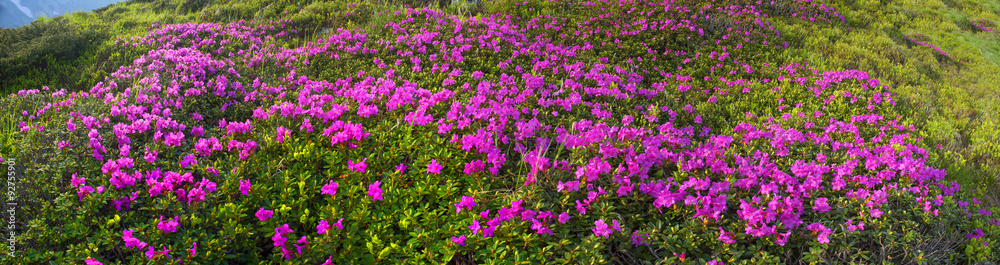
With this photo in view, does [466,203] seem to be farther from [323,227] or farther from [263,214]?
[263,214]

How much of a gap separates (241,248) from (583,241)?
2.48 m

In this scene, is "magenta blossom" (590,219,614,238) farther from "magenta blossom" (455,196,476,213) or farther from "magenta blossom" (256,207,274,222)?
"magenta blossom" (256,207,274,222)

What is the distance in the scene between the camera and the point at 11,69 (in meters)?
6.68

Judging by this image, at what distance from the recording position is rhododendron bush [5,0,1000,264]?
9.89 feet

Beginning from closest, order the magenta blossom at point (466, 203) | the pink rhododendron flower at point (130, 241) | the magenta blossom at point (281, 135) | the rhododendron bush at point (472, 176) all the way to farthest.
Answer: the pink rhododendron flower at point (130, 241)
the rhododendron bush at point (472, 176)
the magenta blossom at point (466, 203)
the magenta blossom at point (281, 135)

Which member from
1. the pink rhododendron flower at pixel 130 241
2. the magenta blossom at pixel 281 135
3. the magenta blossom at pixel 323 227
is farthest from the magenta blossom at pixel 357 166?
the pink rhododendron flower at pixel 130 241

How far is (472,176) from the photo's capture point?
3.65 metres

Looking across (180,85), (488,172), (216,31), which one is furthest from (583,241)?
(216,31)

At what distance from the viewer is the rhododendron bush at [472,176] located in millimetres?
3016

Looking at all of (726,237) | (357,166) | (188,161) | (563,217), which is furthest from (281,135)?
(726,237)

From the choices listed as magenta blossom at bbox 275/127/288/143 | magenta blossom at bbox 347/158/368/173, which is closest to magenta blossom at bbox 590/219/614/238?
magenta blossom at bbox 347/158/368/173

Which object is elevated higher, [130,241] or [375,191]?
[130,241]

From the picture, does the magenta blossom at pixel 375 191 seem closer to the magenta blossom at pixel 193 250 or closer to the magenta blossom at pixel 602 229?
the magenta blossom at pixel 193 250

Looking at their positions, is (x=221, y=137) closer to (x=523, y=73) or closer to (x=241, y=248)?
(x=241, y=248)
